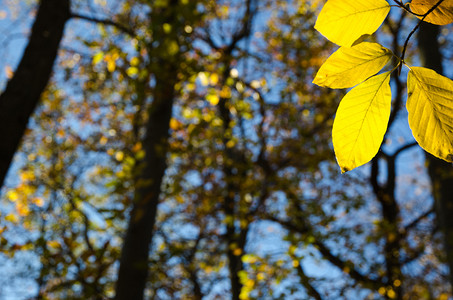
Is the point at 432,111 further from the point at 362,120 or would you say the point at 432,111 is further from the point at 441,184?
the point at 441,184

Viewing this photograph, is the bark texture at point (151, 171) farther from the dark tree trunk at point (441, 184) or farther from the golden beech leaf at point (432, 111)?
the golden beech leaf at point (432, 111)

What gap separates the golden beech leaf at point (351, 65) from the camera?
56cm

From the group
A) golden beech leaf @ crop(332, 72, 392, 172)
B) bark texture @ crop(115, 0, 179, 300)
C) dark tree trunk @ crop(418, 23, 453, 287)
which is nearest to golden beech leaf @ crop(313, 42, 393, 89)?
golden beech leaf @ crop(332, 72, 392, 172)

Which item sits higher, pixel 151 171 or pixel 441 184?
pixel 441 184

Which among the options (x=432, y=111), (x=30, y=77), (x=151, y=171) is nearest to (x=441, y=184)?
(x=151, y=171)

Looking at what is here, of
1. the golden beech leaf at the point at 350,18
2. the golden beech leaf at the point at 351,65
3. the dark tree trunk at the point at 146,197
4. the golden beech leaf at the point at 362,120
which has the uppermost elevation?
the dark tree trunk at the point at 146,197

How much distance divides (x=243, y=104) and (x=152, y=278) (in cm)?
237

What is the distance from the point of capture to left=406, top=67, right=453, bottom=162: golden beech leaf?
54cm

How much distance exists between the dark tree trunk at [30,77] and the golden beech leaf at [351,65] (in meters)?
3.00

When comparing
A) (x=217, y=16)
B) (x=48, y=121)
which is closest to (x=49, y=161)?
(x=48, y=121)

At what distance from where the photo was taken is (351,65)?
568mm

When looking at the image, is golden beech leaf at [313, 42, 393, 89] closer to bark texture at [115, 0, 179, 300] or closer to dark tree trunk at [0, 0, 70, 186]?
bark texture at [115, 0, 179, 300]

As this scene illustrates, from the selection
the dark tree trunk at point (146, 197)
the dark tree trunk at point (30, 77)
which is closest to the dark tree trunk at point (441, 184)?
the dark tree trunk at point (146, 197)

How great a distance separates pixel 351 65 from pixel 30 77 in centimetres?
330
